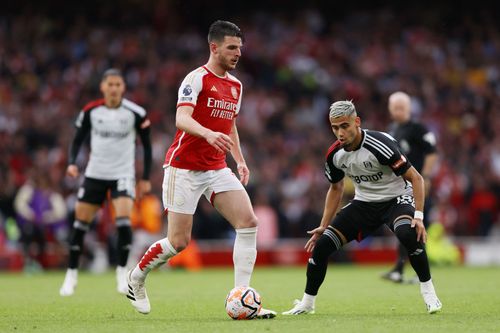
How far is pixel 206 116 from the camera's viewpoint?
854 centimetres

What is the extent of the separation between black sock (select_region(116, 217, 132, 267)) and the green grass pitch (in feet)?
1.53

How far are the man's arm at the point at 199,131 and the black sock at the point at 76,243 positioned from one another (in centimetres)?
428

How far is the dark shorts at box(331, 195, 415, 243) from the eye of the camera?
8703mm

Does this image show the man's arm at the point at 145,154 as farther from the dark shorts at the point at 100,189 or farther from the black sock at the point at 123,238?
the black sock at the point at 123,238

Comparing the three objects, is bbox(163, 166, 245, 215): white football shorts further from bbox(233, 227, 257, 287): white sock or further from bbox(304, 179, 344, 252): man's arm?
bbox(304, 179, 344, 252): man's arm

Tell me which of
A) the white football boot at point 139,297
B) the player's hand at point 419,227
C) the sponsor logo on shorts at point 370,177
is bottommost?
the white football boot at point 139,297

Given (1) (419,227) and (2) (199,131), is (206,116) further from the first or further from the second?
(1) (419,227)

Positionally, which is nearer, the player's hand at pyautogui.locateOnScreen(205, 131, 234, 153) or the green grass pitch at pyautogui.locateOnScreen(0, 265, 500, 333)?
the green grass pitch at pyautogui.locateOnScreen(0, 265, 500, 333)

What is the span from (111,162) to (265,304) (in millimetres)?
3065

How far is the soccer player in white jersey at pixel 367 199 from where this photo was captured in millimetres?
8367

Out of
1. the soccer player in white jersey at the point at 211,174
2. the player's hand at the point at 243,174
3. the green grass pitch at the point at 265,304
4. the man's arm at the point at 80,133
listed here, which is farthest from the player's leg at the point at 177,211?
the man's arm at the point at 80,133

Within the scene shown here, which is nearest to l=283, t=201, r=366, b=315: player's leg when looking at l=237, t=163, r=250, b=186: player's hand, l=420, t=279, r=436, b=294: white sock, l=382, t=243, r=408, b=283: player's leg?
l=420, t=279, r=436, b=294: white sock

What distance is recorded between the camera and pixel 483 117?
24.2 m

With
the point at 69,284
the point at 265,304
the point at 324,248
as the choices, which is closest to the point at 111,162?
the point at 69,284
